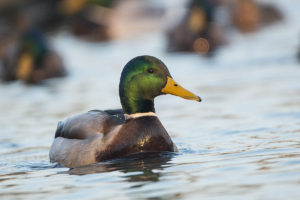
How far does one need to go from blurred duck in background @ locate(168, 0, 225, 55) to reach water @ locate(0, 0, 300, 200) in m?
0.43

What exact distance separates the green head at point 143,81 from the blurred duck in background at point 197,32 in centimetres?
994

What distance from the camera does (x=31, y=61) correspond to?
59.0ft

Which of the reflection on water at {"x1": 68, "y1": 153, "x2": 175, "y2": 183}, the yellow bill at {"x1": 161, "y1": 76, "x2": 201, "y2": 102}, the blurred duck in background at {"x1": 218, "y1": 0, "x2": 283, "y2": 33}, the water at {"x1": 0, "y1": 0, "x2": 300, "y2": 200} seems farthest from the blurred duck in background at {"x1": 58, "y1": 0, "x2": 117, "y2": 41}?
the reflection on water at {"x1": 68, "y1": 153, "x2": 175, "y2": 183}

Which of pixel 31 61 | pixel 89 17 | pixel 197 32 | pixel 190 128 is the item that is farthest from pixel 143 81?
pixel 89 17

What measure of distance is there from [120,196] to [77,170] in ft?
5.29

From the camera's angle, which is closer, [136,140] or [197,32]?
[136,140]

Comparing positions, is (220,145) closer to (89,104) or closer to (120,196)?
(120,196)

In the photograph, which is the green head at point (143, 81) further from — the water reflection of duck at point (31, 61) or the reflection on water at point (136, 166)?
the water reflection of duck at point (31, 61)

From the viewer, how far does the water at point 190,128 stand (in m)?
7.31

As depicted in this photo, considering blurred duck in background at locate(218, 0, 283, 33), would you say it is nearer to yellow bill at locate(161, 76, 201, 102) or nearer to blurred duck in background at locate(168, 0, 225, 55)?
blurred duck in background at locate(168, 0, 225, 55)

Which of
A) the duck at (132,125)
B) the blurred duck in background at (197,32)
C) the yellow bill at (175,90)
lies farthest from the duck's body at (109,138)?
the blurred duck in background at (197,32)

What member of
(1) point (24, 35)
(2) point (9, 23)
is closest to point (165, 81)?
(1) point (24, 35)

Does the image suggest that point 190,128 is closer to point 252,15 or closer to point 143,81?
point 143,81

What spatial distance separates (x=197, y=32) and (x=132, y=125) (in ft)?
37.1
